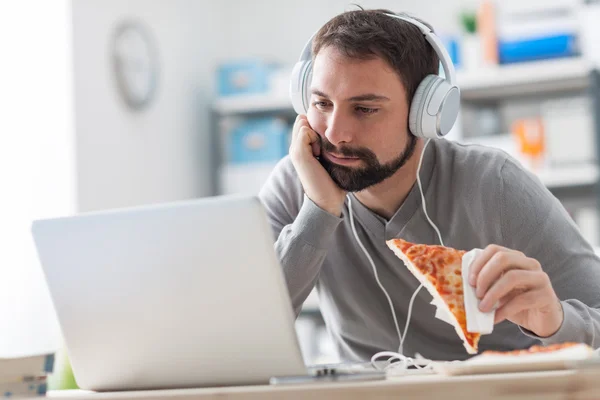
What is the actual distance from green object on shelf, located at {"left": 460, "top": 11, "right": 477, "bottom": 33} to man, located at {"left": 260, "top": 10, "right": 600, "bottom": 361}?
6.43ft

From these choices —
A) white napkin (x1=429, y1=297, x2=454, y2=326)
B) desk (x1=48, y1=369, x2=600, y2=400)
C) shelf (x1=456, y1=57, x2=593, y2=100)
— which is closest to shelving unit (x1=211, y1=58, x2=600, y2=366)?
shelf (x1=456, y1=57, x2=593, y2=100)

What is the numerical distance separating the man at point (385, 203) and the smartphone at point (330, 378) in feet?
1.52

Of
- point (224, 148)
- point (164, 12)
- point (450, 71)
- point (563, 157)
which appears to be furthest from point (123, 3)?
point (450, 71)

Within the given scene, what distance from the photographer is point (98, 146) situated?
3.19 m

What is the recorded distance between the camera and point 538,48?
337 centimetres

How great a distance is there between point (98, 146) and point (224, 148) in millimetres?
851

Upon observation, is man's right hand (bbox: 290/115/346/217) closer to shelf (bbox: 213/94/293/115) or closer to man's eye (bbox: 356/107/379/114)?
man's eye (bbox: 356/107/379/114)

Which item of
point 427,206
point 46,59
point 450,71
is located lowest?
point 427,206

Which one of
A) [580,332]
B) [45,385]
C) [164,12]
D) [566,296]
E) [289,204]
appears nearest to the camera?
[45,385]

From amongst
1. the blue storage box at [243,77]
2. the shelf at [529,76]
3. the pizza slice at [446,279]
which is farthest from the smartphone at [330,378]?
the blue storage box at [243,77]

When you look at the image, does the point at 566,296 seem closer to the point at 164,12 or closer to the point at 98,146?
the point at 98,146

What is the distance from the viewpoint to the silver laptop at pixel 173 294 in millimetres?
875

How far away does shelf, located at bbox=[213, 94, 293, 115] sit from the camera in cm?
373

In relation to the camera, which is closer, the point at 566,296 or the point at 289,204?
the point at 566,296
